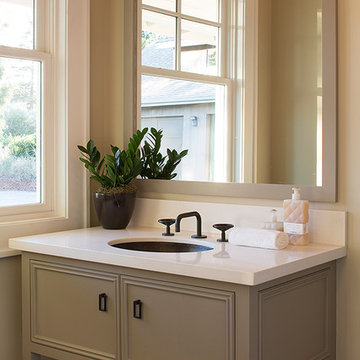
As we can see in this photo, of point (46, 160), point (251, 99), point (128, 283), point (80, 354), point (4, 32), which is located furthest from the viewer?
point (46, 160)

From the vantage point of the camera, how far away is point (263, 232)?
2088 mm

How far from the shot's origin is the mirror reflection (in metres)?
2.22

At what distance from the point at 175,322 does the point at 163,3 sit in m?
1.49

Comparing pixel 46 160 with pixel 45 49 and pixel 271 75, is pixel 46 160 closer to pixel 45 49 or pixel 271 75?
pixel 45 49

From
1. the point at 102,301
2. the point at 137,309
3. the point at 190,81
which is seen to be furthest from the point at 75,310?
the point at 190,81

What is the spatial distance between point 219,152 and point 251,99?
0.87ft

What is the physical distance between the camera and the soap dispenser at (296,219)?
2.11m

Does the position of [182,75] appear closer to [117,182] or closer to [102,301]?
[117,182]

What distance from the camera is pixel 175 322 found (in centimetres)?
193

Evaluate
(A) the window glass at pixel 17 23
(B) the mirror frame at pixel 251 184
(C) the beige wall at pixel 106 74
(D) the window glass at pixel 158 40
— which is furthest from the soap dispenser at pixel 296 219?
(A) the window glass at pixel 17 23

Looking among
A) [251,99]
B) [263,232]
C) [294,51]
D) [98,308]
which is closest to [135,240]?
[98,308]

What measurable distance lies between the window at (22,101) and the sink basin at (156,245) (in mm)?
528

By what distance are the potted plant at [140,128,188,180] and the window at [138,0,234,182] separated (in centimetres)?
4

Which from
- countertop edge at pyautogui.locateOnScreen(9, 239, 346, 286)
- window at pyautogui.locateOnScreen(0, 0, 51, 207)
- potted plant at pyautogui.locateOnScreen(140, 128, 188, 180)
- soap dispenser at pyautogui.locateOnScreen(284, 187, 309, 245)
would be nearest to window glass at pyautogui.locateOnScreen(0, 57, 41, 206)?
window at pyautogui.locateOnScreen(0, 0, 51, 207)
